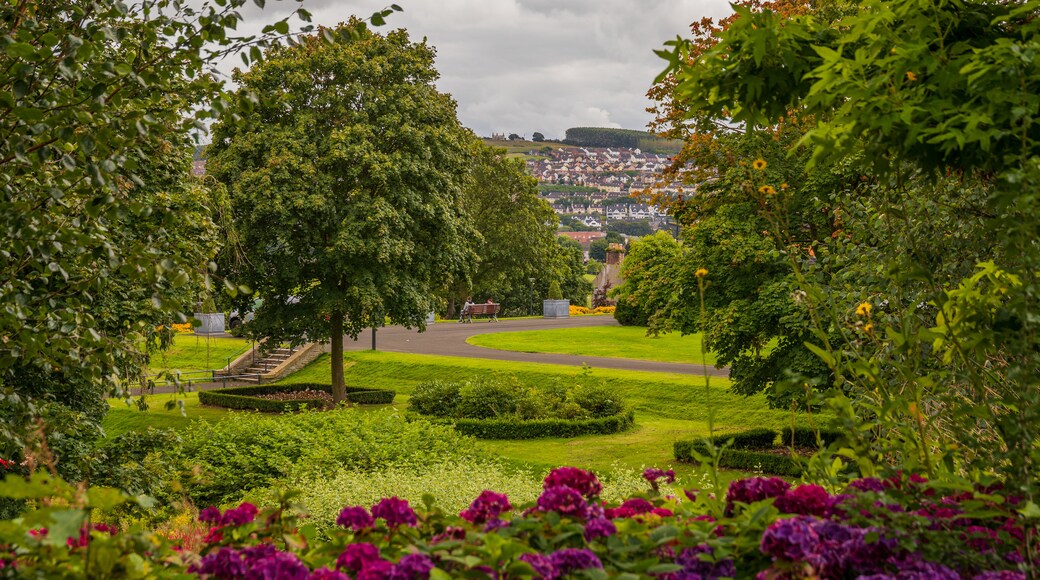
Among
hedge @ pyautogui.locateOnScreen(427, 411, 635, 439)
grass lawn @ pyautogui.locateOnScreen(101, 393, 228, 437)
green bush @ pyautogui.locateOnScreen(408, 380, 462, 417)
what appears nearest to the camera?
hedge @ pyautogui.locateOnScreen(427, 411, 635, 439)

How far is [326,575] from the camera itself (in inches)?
95.5

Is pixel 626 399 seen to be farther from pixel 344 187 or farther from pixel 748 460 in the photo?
pixel 344 187

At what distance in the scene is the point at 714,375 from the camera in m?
26.9

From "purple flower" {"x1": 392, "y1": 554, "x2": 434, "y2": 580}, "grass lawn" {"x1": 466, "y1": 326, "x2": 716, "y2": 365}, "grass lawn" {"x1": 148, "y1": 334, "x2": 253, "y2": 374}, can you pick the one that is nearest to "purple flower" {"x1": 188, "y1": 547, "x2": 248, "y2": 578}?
"purple flower" {"x1": 392, "y1": 554, "x2": 434, "y2": 580}

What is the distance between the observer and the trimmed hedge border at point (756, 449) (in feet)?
49.9

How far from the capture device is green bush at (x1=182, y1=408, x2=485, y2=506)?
12.7 metres

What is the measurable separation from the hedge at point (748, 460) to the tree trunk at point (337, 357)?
10.2 m

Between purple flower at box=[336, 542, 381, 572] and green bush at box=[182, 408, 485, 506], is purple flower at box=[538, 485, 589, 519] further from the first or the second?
green bush at box=[182, 408, 485, 506]

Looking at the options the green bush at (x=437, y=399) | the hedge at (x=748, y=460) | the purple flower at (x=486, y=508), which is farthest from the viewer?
the green bush at (x=437, y=399)

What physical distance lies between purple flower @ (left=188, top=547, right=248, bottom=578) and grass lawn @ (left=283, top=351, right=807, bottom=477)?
9.43 m

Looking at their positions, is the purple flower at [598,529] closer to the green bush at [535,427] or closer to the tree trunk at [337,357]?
the green bush at [535,427]

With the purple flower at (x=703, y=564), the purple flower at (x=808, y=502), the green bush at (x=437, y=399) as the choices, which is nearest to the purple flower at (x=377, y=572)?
the purple flower at (x=703, y=564)

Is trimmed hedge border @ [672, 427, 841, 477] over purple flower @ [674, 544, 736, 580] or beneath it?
beneath

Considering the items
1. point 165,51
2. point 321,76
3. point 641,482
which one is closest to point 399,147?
point 321,76
